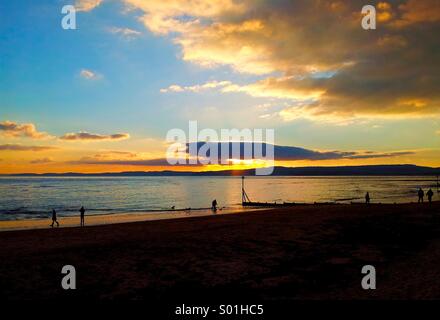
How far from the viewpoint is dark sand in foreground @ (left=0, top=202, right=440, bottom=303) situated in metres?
11.2

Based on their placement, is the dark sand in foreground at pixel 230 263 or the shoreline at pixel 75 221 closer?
the dark sand in foreground at pixel 230 263

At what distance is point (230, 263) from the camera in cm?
1492

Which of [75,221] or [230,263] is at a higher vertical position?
[230,263]

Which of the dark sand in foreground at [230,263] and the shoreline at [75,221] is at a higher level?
the dark sand in foreground at [230,263]

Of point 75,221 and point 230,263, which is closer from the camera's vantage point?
point 230,263

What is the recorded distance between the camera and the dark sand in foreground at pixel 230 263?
11.2 m

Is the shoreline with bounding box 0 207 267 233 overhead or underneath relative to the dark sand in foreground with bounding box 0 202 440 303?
underneath

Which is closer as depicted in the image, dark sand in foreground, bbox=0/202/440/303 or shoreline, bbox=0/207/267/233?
dark sand in foreground, bbox=0/202/440/303
